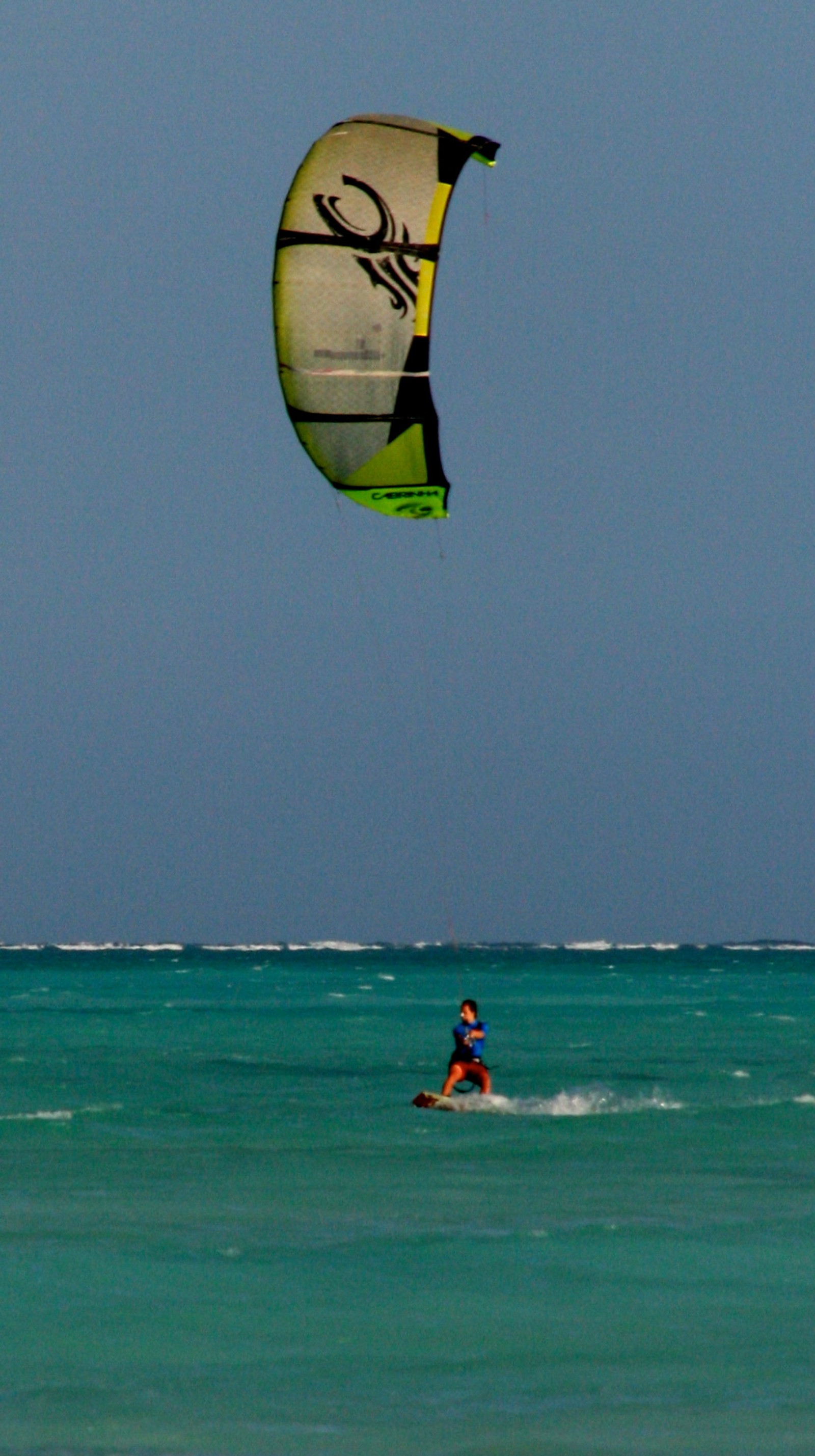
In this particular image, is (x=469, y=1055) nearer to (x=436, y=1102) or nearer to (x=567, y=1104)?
(x=436, y=1102)

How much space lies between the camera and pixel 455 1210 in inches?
805

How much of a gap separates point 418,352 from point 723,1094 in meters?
14.7

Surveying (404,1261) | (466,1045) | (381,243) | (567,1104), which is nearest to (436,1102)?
(466,1045)

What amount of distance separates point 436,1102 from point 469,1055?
1844 mm

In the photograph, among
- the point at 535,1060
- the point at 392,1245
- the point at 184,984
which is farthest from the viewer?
the point at 184,984

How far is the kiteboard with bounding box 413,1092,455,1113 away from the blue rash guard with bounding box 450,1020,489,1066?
1.10 m

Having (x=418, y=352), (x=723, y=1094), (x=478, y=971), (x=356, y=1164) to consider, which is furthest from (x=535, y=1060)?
(x=478, y=971)

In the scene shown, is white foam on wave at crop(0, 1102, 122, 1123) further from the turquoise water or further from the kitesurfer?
the kitesurfer

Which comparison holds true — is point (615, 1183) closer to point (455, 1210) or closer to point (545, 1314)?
point (455, 1210)

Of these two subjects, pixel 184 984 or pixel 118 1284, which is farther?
pixel 184 984

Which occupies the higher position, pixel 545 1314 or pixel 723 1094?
pixel 545 1314

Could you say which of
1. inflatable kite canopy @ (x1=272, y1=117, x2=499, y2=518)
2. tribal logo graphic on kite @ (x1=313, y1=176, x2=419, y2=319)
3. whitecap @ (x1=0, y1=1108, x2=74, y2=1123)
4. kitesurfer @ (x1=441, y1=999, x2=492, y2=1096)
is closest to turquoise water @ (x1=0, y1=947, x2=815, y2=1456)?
whitecap @ (x1=0, y1=1108, x2=74, y2=1123)

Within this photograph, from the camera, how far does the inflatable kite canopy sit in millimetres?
23016

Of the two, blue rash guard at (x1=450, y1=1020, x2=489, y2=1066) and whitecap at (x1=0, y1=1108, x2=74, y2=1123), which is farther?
whitecap at (x1=0, y1=1108, x2=74, y2=1123)
